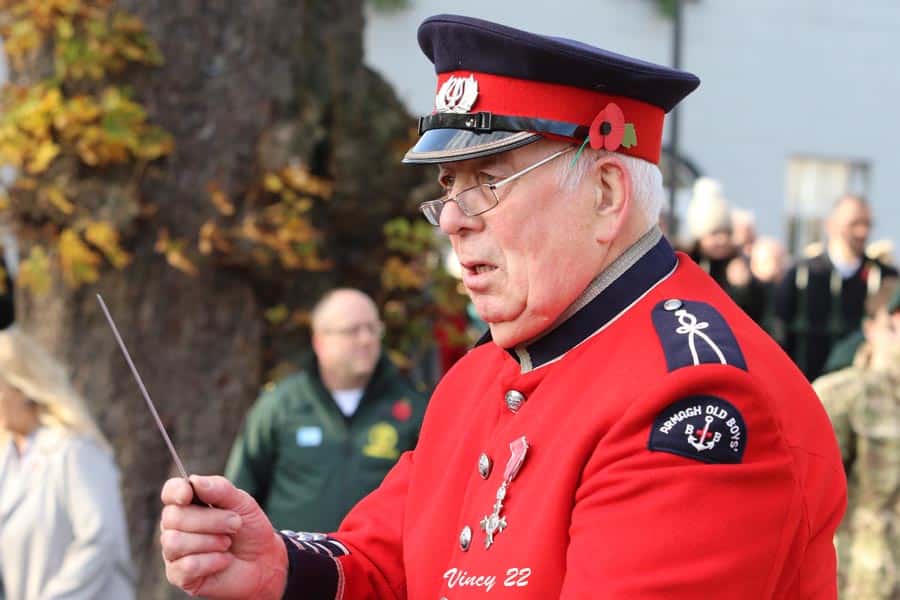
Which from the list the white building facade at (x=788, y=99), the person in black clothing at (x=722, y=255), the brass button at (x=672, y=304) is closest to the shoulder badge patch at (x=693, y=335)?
the brass button at (x=672, y=304)

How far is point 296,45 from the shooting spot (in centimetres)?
660

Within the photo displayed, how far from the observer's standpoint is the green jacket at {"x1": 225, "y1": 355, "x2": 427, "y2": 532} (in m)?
6.05

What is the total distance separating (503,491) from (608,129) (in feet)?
1.93

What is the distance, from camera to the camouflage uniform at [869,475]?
5301mm

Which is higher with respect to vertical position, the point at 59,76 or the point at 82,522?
the point at 59,76

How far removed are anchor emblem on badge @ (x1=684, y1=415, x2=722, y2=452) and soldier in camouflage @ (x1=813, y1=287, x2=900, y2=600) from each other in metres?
3.25

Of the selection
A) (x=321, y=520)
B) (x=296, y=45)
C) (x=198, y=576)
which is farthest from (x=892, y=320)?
(x=198, y=576)

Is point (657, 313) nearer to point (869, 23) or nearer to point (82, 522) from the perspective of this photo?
point (82, 522)

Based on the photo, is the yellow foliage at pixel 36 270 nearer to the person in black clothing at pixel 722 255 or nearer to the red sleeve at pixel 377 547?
the person in black clothing at pixel 722 255

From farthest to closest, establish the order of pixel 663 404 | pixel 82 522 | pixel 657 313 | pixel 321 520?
pixel 321 520 → pixel 82 522 → pixel 657 313 → pixel 663 404

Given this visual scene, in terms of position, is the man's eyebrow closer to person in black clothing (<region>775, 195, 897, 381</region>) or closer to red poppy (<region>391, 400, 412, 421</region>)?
red poppy (<region>391, 400, 412, 421</region>)

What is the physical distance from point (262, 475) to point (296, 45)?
71.6 inches

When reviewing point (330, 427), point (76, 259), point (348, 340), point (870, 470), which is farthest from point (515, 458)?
Answer: point (76, 259)

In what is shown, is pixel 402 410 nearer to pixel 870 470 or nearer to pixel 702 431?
pixel 870 470
